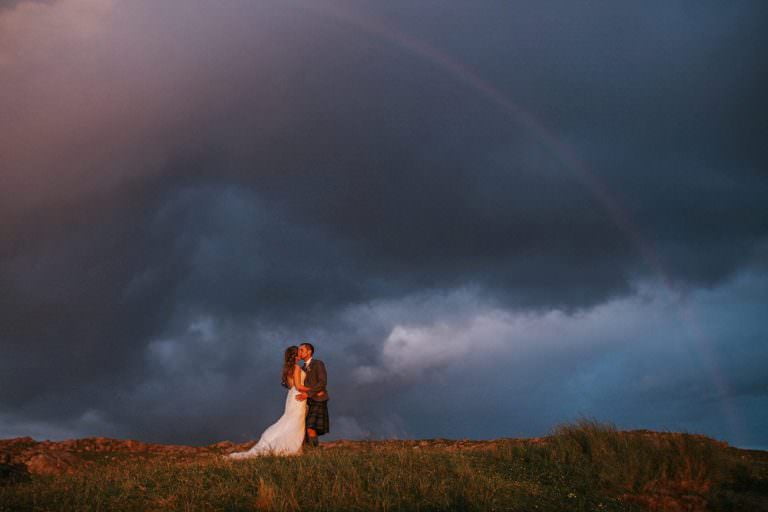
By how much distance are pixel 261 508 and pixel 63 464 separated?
1138cm

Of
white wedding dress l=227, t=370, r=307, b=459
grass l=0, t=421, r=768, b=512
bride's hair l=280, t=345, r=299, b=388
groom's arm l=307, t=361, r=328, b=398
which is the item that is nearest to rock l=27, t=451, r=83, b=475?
grass l=0, t=421, r=768, b=512

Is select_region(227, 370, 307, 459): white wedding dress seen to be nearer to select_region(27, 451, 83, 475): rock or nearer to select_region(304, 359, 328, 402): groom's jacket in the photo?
select_region(304, 359, 328, 402): groom's jacket

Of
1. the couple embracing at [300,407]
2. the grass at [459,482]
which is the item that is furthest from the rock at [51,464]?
the couple embracing at [300,407]

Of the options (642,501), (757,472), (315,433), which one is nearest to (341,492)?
(642,501)

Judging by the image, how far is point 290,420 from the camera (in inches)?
758

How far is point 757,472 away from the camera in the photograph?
16.2 m

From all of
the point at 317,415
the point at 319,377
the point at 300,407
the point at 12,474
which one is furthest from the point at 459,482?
the point at 12,474

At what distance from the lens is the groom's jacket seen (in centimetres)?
1873

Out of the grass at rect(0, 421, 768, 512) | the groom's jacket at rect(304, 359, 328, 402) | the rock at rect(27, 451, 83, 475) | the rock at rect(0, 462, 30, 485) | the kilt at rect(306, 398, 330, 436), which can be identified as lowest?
the grass at rect(0, 421, 768, 512)

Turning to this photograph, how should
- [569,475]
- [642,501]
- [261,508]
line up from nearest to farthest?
[261,508]
[642,501]
[569,475]

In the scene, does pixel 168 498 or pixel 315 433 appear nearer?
pixel 168 498

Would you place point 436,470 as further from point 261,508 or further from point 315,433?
point 315,433

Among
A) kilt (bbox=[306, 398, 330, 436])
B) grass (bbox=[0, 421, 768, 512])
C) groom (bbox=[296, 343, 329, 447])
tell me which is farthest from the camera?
kilt (bbox=[306, 398, 330, 436])

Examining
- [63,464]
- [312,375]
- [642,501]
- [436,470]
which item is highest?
[312,375]
